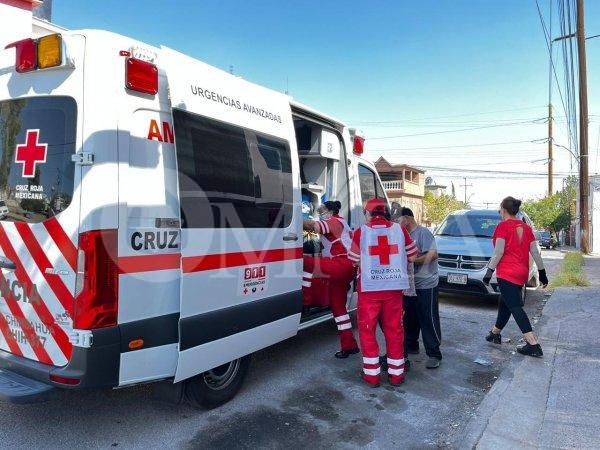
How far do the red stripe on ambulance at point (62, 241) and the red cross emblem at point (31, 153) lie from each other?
1.30ft

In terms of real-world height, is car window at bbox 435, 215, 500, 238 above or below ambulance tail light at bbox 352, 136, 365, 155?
below

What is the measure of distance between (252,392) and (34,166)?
2478 mm

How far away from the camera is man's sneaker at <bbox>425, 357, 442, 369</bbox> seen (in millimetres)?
4910

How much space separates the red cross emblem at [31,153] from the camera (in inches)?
119

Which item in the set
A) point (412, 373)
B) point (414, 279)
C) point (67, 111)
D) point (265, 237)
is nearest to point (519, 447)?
point (412, 373)

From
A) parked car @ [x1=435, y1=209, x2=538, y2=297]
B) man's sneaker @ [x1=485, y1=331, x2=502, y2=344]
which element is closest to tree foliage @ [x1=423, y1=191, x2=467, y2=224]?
parked car @ [x1=435, y1=209, x2=538, y2=297]

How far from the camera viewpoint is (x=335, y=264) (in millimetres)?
4930

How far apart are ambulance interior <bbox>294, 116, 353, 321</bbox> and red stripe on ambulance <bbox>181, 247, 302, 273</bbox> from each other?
110 cm

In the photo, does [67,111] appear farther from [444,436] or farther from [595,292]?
[595,292]

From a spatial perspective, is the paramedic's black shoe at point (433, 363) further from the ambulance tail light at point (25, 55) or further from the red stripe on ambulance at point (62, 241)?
the ambulance tail light at point (25, 55)

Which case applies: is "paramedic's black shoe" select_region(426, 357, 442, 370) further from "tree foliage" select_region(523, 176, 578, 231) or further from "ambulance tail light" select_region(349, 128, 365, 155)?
"tree foliage" select_region(523, 176, 578, 231)

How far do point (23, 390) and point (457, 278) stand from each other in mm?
6650

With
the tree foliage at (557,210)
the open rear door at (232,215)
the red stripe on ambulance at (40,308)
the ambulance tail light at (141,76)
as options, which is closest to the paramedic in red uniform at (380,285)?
the open rear door at (232,215)

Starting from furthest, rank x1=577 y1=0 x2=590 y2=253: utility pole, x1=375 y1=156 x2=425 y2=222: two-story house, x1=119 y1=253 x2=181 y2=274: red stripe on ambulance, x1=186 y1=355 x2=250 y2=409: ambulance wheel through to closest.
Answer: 1. x1=375 y1=156 x2=425 y2=222: two-story house
2. x1=577 y1=0 x2=590 y2=253: utility pole
3. x1=186 y1=355 x2=250 y2=409: ambulance wheel
4. x1=119 y1=253 x2=181 y2=274: red stripe on ambulance
